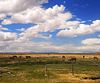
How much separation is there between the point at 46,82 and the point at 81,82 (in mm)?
4083

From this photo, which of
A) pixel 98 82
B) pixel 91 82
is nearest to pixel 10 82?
pixel 91 82

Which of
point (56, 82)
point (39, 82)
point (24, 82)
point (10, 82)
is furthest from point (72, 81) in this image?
point (10, 82)

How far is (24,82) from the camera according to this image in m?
13.9

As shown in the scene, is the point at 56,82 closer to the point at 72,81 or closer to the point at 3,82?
the point at 72,81

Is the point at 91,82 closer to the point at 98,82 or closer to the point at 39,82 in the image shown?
the point at 98,82

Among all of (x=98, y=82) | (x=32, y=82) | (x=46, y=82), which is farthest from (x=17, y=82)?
(x=98, y=82)

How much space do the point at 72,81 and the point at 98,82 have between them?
307cm

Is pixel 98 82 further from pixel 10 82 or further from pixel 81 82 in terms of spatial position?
pixel 10 82

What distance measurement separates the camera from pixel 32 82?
13812mm

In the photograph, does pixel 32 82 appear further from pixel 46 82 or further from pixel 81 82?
pixel 81 82

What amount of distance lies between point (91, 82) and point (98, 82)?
2.83 feet

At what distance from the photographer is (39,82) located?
45.3ft

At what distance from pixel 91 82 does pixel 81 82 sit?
4.10ft

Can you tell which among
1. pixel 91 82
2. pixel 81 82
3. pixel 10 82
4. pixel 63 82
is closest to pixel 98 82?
pixel 91 82
